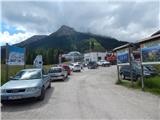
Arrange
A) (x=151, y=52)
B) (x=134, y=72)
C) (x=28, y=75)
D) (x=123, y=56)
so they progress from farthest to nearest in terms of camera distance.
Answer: (x=134, y=72) < (x=123, y=56) < (x=151, y=52) < (x=28, y=75)

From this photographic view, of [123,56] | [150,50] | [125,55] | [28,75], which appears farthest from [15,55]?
[150,50]

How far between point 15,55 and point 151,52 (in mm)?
11099

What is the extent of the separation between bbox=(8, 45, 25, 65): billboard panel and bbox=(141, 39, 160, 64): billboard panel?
1007 centimetres

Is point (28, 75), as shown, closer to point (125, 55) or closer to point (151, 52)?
point (151, 52)

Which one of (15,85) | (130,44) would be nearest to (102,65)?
(130,44)

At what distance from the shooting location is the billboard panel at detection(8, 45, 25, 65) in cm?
1917

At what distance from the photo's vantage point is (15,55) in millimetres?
20000

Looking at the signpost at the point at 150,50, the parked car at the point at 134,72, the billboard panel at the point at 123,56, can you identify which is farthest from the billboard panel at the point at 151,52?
the parked car at the point at 134,72

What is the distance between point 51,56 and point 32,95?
318ft

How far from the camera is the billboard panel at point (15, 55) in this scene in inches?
755

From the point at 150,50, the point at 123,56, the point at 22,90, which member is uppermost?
the point at 150,50

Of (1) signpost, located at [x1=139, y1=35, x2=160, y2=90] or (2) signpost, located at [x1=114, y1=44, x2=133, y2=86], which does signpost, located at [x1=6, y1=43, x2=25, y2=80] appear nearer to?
(2) signpost, located at [x1=114, y1=44, x2=133, y2=86]

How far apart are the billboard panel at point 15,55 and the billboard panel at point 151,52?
10068mm

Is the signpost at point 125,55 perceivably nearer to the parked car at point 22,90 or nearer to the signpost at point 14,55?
the parked car at point 22,90
